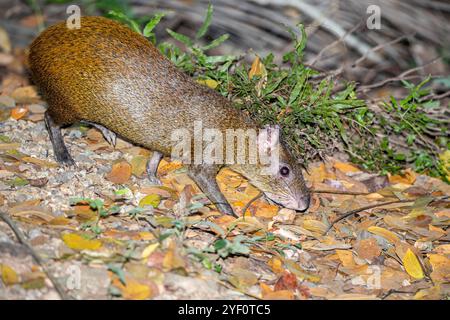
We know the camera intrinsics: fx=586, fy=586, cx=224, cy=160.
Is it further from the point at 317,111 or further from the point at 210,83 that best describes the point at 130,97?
the point at 317,111

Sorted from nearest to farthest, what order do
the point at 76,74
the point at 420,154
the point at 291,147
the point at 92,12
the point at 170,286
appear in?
the point at 170,286 → the point at 76,74 → the point at 291,147 → the point at 420,154 → the point at 92,12

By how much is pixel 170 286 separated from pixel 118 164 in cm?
179

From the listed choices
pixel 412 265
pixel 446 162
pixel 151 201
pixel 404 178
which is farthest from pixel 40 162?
pixel 446 162

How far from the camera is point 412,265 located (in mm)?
4602

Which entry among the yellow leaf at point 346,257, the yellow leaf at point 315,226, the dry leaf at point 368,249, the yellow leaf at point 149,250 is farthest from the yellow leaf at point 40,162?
the dry leaf at point 368,249

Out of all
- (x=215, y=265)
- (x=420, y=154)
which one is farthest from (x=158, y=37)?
(x=215, y=265)

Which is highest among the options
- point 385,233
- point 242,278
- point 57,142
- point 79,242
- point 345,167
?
point 57,142

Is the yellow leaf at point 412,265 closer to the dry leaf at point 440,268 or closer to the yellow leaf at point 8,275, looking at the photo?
the dry leaf at point 440,268

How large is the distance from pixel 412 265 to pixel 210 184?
1.79 m

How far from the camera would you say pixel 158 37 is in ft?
27.2

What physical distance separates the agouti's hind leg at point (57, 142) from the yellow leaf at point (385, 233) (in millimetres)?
2649

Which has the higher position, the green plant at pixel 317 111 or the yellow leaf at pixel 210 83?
the yellow leaf at pixel 210 83

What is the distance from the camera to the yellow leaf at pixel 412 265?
4.55 meters
